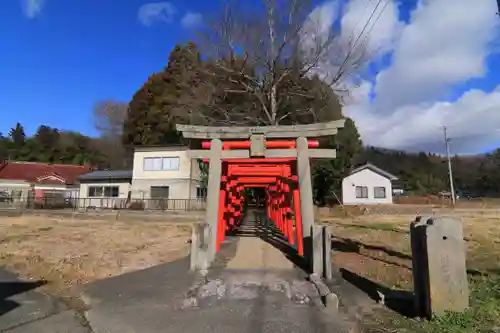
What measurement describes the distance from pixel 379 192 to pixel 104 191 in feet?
99.7

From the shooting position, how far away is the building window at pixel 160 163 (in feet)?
104

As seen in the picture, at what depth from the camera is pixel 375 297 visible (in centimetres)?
487

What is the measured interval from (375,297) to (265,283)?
162 cm

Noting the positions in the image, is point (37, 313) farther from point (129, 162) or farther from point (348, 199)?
point (129, 162)

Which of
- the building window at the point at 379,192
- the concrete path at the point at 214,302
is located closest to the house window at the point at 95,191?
the concrete path at the point at 214,302

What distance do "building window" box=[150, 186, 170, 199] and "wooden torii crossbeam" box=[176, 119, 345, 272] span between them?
80.5 feet

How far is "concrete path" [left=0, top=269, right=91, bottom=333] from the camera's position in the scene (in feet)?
13.4

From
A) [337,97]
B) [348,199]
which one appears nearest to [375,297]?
[337,97]

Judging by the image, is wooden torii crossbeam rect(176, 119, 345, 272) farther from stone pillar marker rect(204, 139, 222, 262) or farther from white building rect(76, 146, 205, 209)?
white building rect(76, 146, 205, 209)

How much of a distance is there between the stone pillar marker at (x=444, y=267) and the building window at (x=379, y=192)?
3982 cm

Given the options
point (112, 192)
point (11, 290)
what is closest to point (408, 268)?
point (11, 290)

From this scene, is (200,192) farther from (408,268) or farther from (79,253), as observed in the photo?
(408,268)

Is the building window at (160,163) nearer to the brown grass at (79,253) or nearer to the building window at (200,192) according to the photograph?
the building window at (200,192)

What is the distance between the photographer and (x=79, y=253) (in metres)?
9.52
